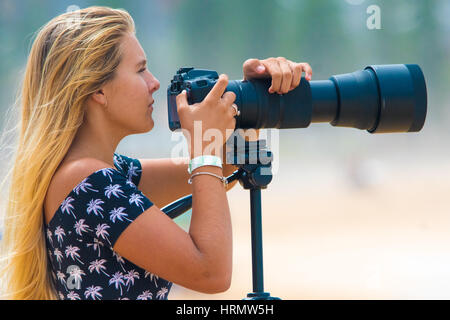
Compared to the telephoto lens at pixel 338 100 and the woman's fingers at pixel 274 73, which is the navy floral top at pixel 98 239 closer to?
the telephoto lens at pixel 338 100

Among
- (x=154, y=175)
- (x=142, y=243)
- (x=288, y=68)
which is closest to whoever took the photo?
(x=142, y=243)

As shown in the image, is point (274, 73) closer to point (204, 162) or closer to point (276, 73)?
point (276, 73)

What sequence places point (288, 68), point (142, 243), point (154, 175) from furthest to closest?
point (154, 175)
point (288, 68)
point (142, 243)

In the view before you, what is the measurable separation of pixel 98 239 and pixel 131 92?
0.70 ft

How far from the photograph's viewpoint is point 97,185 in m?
0.69

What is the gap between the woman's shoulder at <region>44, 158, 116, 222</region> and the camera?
27.5 inches

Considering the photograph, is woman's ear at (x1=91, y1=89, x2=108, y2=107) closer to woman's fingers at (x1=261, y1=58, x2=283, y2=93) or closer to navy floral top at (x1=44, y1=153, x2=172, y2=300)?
navy floral top at (x1=44, y1=153, x2=172, y2=300)

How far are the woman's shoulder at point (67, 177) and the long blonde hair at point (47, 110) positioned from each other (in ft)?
0.03

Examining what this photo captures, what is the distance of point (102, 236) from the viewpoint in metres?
0.68

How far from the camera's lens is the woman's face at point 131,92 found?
Answer: 0.75 metres

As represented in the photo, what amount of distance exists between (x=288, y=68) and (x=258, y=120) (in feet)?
0.29

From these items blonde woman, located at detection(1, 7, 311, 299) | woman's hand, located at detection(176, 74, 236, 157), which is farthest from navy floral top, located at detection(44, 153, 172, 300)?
woman's hand, located at detection(176, 74, 236, 157)
